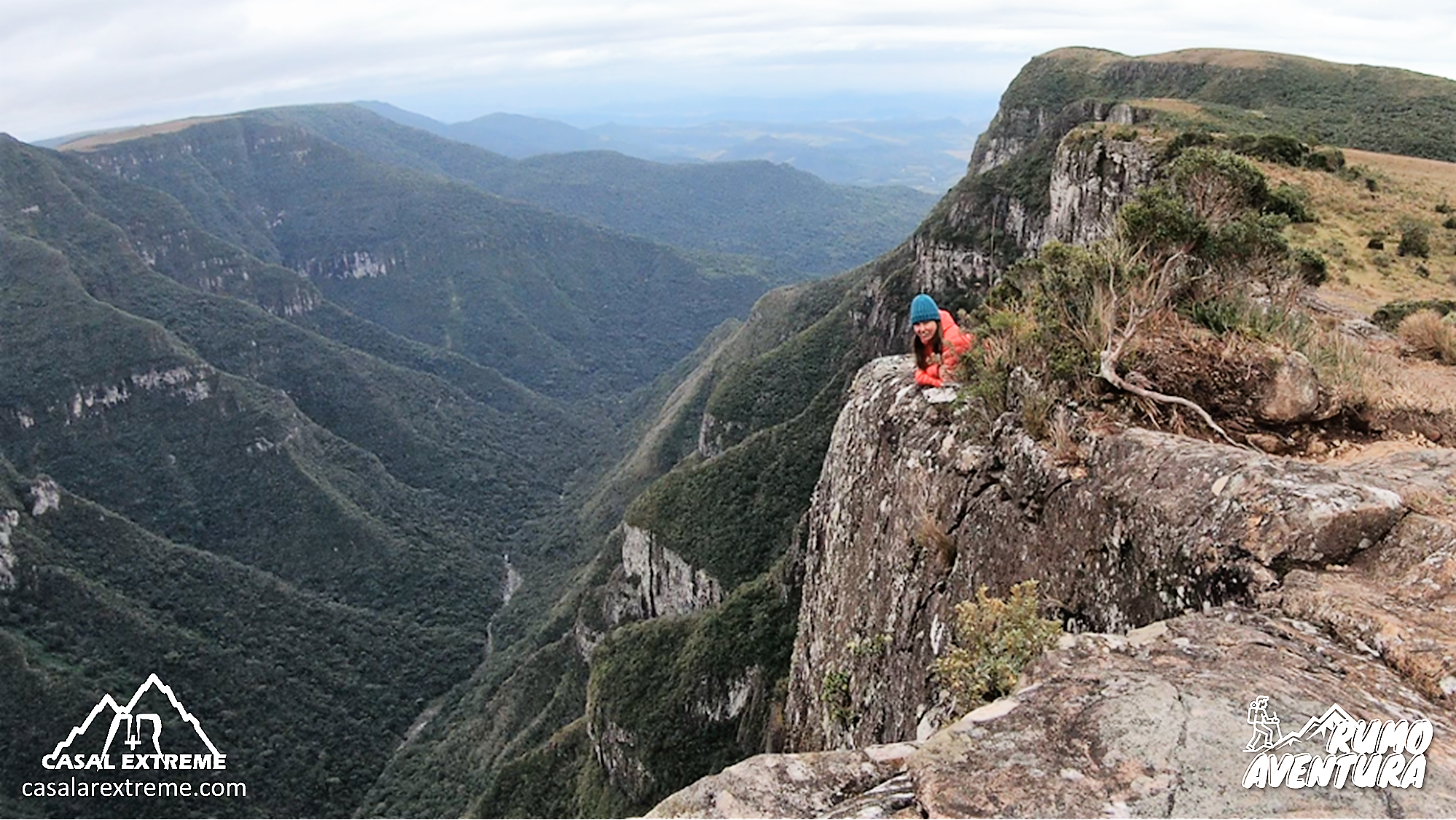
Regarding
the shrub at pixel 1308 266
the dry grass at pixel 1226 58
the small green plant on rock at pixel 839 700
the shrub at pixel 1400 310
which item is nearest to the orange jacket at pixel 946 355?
the small green plant on rock at pixel 839 700

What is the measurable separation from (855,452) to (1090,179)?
117 feet

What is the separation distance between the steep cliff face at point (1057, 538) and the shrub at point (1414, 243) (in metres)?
19.4

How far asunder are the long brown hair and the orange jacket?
0.03m

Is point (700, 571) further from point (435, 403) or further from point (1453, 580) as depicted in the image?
point (435, 403)

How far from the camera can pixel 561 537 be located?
408ft

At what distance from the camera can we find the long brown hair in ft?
35.7

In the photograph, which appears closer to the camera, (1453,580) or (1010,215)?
(1453,580)

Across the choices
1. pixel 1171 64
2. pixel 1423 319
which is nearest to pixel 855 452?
pixel 1423 319

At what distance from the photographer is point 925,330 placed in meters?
10.6

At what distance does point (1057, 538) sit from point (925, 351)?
3707 mm

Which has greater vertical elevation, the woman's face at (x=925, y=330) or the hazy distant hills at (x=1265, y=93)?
the hazy distant hills at (x=1265, y=93)

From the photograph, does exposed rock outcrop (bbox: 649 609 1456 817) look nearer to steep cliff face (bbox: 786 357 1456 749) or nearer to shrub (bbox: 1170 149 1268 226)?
steep cliff face (bbox: 786 357 1456 749)

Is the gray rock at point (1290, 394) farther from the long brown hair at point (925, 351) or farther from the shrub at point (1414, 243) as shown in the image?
the shrub at point (1414, 243)

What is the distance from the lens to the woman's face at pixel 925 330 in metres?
10.6
